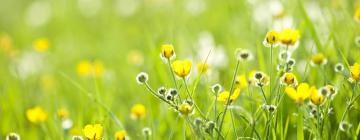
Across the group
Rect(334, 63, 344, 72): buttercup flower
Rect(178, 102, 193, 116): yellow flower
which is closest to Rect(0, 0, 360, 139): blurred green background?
Rect(334, 63, 344, 72): buttercup flower

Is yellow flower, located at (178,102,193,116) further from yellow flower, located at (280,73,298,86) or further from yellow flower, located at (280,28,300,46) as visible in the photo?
yellow flower, located at (280,28,300,46)

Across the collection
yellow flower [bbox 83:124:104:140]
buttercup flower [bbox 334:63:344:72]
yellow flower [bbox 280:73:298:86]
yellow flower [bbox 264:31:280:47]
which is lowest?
yellow flower [bbox 83:124:104:140]

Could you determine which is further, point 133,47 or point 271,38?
point 133,47

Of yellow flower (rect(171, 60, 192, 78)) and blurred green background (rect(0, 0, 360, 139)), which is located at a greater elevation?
blurred green background (rect(0, 0, 360, 139))

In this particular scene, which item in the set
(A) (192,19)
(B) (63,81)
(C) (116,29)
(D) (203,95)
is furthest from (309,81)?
(C) (116,29)

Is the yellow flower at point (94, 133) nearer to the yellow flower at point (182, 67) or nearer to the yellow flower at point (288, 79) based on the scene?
the yellow flower at point (182, 67)

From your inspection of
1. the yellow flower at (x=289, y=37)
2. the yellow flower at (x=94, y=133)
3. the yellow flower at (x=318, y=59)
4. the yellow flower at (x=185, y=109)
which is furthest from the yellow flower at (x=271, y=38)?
the yellow flower at (x=94, y=133)

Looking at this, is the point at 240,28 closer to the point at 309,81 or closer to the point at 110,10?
the point at 309,81

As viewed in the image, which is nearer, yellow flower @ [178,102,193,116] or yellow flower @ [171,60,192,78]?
yellow flower @ [178,102,193,116]

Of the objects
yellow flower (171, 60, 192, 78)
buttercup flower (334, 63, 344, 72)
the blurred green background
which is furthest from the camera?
the blurred green background

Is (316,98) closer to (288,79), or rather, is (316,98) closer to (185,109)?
(288,79)

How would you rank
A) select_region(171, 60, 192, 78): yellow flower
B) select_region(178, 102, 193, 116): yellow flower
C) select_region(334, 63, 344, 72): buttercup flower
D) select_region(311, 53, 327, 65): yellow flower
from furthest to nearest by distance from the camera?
select_region(311, 53, 327, 65): yellow flower → select_region(334, 63, 344, 72): buttercup flower → select_region(171, 60, 192, 78): yellow flower → select_region(178, 102, 193, 116): yellow flower

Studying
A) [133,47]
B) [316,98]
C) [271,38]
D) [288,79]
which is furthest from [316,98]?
[133,47]
